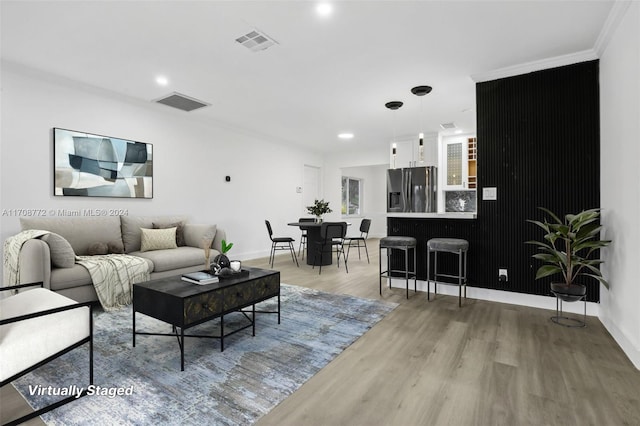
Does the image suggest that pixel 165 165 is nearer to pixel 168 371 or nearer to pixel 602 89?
pixel 168 371

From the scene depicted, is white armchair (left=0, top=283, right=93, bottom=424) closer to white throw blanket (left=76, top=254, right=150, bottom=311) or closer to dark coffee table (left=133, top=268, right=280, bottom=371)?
dark coffee table (left=133, top=268, right=280, bottom=371)

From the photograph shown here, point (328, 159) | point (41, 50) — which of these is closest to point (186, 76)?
point (41, 50)

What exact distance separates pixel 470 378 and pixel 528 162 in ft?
8.59

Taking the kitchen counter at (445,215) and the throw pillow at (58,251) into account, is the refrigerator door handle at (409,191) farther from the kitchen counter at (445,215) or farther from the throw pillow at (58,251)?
the throw pillow at (58,251)

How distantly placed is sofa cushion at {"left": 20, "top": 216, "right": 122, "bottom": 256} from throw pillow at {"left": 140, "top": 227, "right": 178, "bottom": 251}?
292 millimetres

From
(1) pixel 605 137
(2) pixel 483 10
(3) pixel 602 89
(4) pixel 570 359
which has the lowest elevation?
(4) pixel 570 359

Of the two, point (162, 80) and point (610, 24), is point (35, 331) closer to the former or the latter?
point (162, 80)

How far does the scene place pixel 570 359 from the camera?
92.1 inches

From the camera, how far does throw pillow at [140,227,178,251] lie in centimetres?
441

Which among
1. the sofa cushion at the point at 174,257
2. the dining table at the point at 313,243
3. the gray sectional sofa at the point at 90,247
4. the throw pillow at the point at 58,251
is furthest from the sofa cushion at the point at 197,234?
the throw pillow at the point at 58,251

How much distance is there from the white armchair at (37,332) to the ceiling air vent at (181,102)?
332cm

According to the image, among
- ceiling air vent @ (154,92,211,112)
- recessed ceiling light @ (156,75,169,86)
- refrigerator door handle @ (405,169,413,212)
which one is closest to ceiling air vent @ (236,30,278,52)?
recessed ceiling light @ (156,75,169,86)

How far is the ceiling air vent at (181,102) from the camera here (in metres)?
4.57

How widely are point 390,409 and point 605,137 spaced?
3239 mm
